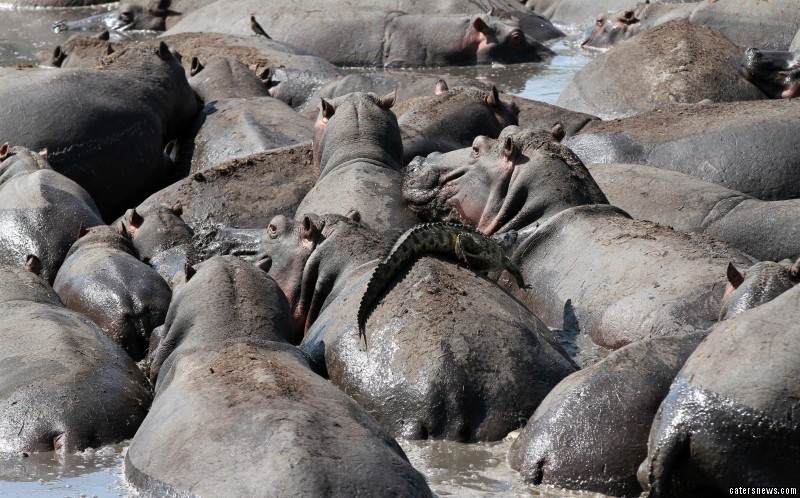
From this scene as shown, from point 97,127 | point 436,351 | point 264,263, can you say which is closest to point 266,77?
point 97,127

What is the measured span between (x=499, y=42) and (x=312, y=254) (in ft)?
31.9

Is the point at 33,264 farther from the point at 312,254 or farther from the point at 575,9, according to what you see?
the point at 575,9

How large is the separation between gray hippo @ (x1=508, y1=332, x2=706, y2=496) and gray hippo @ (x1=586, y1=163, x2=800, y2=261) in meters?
2.90

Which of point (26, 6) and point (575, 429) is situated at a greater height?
point (575, 429)

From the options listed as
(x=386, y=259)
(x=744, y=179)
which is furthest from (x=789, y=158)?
(x=386, y=259)

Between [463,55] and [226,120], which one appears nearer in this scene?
[226,120]

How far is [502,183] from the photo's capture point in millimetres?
8195

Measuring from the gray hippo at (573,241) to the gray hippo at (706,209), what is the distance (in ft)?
1.75

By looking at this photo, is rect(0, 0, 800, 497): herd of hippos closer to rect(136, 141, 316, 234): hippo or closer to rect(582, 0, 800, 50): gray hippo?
rect(136, 141, 316, 234): hippo

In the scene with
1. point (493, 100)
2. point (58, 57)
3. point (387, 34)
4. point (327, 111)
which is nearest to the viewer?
point (327, 111)

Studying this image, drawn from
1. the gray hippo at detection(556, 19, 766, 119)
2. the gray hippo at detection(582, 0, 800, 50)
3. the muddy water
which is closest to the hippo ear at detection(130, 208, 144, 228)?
the muddy water

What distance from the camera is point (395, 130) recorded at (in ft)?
31.7

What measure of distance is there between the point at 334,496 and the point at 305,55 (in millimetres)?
10318

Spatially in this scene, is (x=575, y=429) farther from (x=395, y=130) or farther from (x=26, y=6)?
(x=26, y=6)
